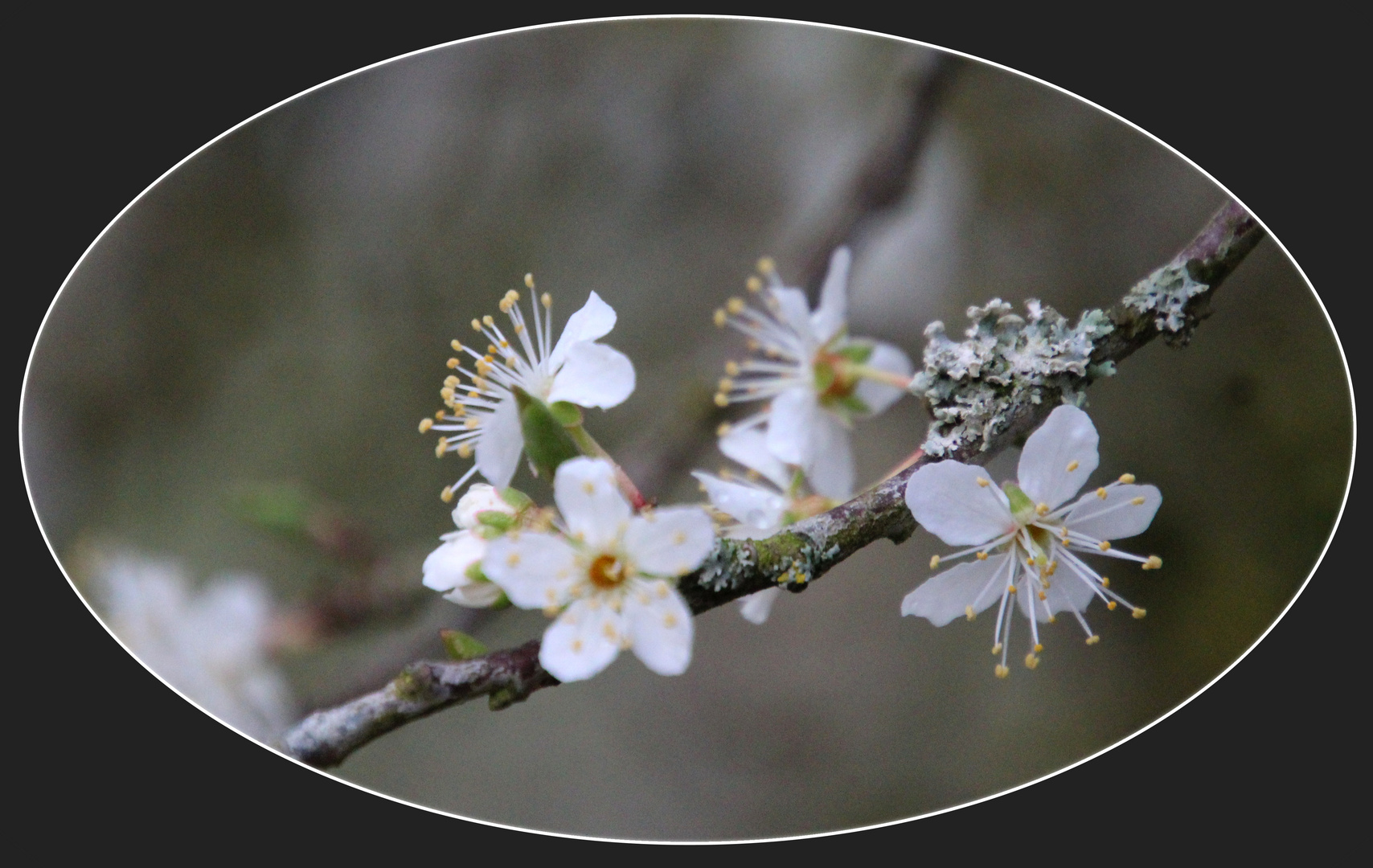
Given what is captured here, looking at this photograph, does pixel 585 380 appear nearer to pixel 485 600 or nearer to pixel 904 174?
pixel 485 600

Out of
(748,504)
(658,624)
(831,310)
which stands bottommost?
(658,624)

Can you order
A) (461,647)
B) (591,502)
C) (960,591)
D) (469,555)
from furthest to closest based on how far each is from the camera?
1. (960,591)
2. (461,647)
3. (469,555)
4. (591,502)

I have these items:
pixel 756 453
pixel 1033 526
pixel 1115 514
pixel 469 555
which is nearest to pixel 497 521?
pixel 469 555

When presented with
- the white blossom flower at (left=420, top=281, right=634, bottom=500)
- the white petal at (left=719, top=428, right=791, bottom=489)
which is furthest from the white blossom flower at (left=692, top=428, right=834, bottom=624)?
the white blossom flower at (left=420, top=281, right=634, bottom=500)

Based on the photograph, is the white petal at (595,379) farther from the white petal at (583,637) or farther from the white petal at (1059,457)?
the white petal at (1059,457)

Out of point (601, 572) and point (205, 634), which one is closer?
point (601, 572)

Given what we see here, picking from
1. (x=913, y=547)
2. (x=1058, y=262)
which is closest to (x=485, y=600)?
(x=913, y=547)

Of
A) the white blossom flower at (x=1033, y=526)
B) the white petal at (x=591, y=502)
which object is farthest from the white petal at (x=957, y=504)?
the white petal at (x=591, y=502)

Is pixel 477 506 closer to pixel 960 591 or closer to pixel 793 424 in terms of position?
pixel 793 424
